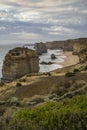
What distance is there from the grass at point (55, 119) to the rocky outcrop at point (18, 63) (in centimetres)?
6632

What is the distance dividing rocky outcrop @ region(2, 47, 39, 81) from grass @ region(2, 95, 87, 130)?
66.3 m

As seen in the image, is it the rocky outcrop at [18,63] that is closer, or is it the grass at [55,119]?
the grass at [55,119]

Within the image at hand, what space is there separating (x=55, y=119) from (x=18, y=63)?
2787 inches

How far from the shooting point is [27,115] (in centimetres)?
1914

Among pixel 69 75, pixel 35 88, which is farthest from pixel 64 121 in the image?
pixel 69 75

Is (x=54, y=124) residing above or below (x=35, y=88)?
above

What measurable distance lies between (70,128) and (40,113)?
1.76 m

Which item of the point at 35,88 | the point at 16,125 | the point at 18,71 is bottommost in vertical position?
the point at 18,71

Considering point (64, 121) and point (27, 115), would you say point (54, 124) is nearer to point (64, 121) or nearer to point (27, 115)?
point (64, 121)

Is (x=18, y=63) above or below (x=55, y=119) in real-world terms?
below

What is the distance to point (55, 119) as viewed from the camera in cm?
1825

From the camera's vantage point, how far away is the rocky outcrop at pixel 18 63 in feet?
285

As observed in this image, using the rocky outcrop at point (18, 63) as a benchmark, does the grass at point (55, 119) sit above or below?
above

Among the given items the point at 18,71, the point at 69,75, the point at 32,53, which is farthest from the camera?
the point at 32,53
